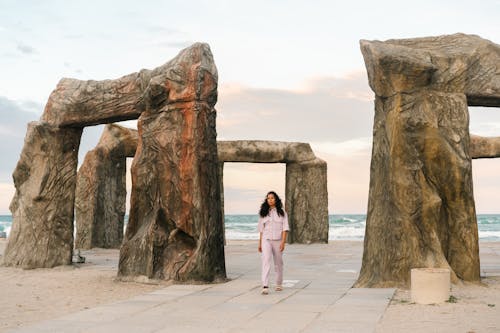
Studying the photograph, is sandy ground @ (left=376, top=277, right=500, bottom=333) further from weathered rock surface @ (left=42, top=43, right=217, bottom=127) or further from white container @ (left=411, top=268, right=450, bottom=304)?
weathered rock surface @ (left=42, top=43, right=217, bottom=127)

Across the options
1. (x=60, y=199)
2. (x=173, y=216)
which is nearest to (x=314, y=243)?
(x=60, y=199)

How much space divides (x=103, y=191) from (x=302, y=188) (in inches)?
262

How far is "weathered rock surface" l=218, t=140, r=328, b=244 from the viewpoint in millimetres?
22594

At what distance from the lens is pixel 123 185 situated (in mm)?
20891

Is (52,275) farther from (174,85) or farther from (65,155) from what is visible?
(174,85)

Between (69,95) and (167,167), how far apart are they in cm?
377

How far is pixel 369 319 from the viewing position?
24.2 ft

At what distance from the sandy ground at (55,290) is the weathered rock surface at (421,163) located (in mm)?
3634

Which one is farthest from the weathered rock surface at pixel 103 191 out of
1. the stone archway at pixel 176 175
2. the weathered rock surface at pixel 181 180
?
the weathered rock surface at pixel 181 180

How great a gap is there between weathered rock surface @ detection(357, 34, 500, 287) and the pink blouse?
1.56 metres

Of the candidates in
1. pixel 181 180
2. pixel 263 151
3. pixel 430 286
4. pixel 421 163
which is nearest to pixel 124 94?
pixel 181 180

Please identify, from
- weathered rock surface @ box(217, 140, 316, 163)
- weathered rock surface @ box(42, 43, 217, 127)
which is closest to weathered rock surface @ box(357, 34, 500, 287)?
weathered rock surface @ box(42, 43, 217, 127)

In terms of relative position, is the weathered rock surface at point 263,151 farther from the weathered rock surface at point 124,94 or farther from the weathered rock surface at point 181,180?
the weathered rock surface at point 181,180

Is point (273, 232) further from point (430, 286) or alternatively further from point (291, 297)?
point (430, 286)
